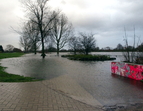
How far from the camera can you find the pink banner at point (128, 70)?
8.28m

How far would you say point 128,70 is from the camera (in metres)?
9.35

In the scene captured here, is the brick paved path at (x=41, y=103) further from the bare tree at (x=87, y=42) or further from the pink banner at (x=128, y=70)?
the bare tree at (x=87, y=42)

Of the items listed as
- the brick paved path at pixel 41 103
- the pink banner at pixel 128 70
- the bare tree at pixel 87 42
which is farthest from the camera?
the bare tree at pixel 87 42

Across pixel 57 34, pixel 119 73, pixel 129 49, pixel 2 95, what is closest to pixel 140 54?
pixel 129 49

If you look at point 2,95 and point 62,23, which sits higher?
point 62,23

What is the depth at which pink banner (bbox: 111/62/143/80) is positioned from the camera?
27.2 ft

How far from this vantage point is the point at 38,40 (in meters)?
33.7

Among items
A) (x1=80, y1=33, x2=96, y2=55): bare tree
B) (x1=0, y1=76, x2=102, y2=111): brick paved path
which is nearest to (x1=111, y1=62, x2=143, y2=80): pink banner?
(x1=0, y1=76, x2=102, y2=111): brick paved path

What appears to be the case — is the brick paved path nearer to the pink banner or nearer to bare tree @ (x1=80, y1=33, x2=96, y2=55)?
the pink banner

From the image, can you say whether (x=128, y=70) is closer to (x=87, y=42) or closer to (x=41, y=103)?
(x=41, y=103)

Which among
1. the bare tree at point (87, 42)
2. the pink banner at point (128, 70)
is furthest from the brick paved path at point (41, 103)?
the bare tree at point (87, 42)

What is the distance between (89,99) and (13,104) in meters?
2.52

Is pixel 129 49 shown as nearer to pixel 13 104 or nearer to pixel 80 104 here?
pixel 80 104

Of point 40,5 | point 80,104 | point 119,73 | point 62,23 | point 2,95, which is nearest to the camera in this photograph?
point 80,104
